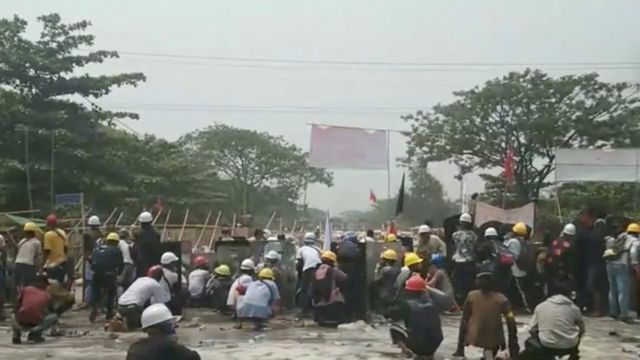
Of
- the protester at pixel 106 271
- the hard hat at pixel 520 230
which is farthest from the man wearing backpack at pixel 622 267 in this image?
the protester at pixel 106 271

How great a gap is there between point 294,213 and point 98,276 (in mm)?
45846

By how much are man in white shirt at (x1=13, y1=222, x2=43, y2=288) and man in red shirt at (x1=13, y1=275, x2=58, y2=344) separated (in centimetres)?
242

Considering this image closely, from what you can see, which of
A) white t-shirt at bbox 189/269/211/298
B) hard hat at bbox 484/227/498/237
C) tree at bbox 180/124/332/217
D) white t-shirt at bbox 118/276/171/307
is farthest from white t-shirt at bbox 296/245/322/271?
tree at bbox 180/124/332/217

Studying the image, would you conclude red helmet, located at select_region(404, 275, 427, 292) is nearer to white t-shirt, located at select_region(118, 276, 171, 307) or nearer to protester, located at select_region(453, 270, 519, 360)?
protester, located at select_region(453, 270, 519, 360)

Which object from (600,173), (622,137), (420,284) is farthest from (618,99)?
(420,284)

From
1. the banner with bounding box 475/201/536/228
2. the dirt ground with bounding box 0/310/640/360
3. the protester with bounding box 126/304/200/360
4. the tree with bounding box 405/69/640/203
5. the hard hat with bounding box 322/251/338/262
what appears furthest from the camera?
the tree with bounding box 405/69/640/203

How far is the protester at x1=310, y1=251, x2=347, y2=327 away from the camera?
15609 mm

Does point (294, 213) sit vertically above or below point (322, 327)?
above

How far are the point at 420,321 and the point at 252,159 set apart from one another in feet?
167

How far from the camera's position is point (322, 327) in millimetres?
15547

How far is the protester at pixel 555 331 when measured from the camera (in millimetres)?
9797

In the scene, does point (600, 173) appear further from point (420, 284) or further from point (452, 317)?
point (420, 284)

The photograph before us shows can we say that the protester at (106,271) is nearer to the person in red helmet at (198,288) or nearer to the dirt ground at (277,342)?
the dirt ground at (277,342)

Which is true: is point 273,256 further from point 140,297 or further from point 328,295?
point 140,297
